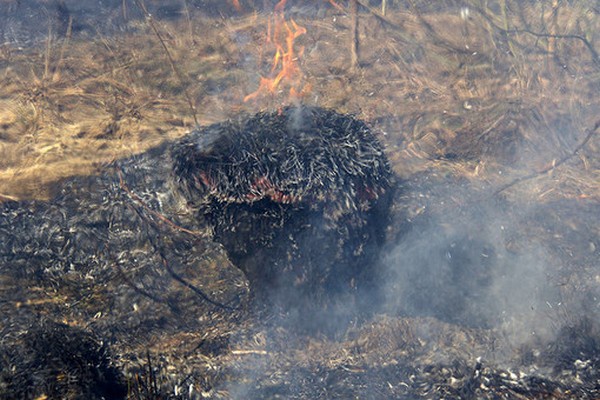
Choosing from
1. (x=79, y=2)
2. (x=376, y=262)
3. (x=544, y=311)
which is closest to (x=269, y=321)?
(x=376, y=262)

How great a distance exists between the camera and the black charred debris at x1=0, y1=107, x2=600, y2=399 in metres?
5.13

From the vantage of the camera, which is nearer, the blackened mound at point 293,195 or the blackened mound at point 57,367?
the blackened mound at point 57,367

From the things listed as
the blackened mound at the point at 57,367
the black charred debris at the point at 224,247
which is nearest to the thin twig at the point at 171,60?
the black charred debris at the point at 224,247

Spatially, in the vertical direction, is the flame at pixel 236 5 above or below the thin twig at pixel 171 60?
above

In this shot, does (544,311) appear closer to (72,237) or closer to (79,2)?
(72,237)

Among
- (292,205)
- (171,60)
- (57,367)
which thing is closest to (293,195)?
(292,205)

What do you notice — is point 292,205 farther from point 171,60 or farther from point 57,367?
point 57,367

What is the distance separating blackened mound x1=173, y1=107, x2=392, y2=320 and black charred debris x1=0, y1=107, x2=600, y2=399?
0.05 feet

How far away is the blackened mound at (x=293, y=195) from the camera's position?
510 cm

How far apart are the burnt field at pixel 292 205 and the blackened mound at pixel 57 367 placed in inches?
0.9

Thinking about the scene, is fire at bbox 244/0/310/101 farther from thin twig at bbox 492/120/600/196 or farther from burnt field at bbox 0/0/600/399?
thin twig at bbox 492/120/600/196

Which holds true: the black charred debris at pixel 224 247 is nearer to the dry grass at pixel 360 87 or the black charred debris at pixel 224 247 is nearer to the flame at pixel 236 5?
the dry grass at pixel 360 87

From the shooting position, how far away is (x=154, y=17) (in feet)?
21.7

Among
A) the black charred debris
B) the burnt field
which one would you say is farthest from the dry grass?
the black charred debris
